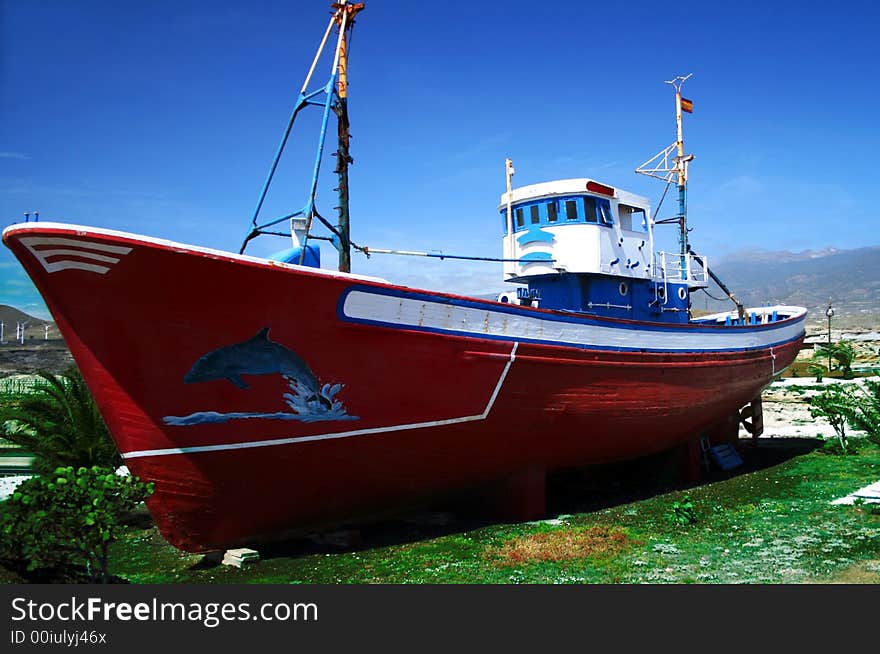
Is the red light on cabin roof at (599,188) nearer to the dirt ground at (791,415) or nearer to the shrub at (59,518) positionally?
the dirt ground at (791,415)

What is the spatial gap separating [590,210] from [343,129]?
4.89 m

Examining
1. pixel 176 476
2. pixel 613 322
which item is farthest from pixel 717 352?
pixel 176 476

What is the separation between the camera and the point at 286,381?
337 inches

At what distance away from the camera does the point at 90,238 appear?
291 inches

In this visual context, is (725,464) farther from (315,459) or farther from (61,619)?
(61,619)

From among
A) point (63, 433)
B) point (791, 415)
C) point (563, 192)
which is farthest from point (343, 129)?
point (791, 415)

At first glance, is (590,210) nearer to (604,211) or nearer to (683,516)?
(604,211)

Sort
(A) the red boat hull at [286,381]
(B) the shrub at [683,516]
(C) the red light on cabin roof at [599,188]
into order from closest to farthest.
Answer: (A) the red boat hull at [286,381] < (B) the shrub at [683,516] < (C) the red light on cabin roof at [599,188]

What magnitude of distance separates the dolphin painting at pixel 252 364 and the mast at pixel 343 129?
373cm

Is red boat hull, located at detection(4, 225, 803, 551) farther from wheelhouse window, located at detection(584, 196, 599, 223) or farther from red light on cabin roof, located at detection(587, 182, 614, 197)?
red light on cabin roof, located at detection(587, 182, 614, 197)

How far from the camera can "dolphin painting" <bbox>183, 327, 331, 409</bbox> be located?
320 inches

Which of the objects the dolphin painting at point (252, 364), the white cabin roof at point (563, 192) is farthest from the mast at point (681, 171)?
the dolphin painting at point (252, 364)

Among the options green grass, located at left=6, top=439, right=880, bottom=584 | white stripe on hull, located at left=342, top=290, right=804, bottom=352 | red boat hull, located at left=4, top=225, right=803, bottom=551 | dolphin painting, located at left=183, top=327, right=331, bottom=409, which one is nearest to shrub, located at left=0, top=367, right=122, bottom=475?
green grass, located at left=6, top=439, right=880, bottom=584

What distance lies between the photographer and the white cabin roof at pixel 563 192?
1329 cm
